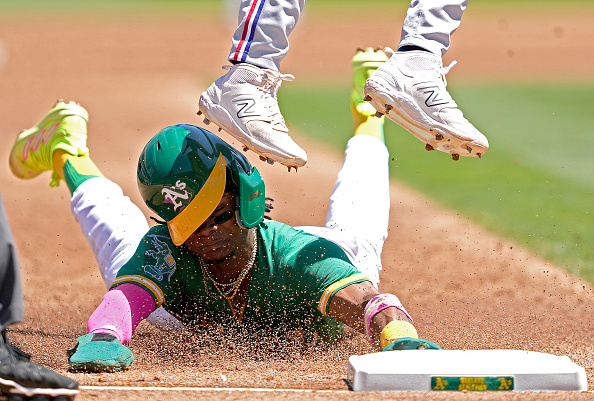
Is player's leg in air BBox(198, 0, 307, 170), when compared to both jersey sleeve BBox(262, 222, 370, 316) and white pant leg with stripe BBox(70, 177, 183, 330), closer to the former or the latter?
jersey sleeve BBox(262, 222, 370, 316)

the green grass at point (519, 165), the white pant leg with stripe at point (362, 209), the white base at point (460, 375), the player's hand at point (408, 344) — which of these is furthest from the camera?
the green grass at point (519, 165)

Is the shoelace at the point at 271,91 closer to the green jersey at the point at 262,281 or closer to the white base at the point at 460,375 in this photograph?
the green jersey at the point at 262,281

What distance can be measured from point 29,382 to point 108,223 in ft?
7.19

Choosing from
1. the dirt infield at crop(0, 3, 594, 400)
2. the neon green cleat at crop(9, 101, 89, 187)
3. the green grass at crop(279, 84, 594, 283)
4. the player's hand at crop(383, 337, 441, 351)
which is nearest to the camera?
the player's hand at crop(383, 337, 441, 351)

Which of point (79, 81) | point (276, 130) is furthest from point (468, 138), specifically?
point (79, 81)

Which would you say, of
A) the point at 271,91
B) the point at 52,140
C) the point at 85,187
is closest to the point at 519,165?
the point at 52,140

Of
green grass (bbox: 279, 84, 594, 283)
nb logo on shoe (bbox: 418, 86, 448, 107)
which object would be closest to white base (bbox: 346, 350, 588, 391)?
nb logo on shoe (bbox: 418, 86, 448, 107)

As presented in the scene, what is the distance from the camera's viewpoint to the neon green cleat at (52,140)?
4965 millimetres

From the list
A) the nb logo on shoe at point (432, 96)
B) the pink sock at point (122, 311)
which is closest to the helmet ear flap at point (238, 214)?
the pink sock at point (122, 311)

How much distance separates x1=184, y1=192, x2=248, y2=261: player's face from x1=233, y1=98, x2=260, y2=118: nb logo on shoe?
13.3 inches

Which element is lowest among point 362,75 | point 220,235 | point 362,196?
point 362,196

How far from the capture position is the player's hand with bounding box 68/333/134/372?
276 centimetres

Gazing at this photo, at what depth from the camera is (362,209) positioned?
14.3 ft

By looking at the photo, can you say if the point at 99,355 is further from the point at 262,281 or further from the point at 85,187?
the point at 85,187
